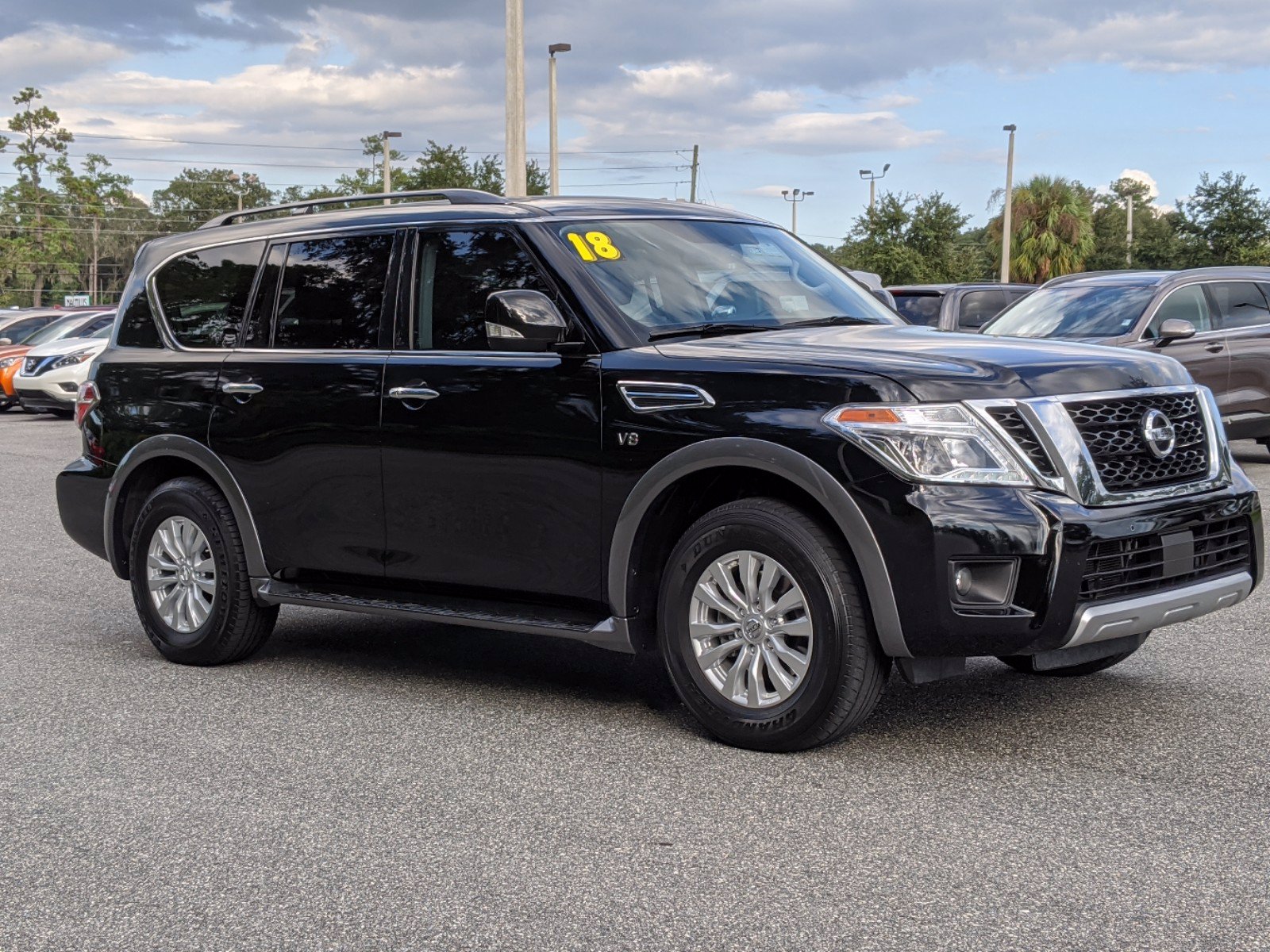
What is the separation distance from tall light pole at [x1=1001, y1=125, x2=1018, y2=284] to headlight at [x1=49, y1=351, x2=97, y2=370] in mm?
28237

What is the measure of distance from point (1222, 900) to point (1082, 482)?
1.41 m

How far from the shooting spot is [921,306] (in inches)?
695

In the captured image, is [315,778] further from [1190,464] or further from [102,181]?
[102,181]

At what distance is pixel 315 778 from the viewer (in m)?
4.96

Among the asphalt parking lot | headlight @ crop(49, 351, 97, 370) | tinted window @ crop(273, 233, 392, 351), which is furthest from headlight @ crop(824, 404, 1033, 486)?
headlight @ crop(49, 351, 97, 370)

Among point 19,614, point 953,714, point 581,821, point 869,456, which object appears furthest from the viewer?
point 19,614

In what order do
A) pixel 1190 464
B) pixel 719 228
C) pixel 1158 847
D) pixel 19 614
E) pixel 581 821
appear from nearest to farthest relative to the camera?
pixel 1158 847, pixel 581 821, pixel 1190 464, pixel 719 228, pixel 19 614

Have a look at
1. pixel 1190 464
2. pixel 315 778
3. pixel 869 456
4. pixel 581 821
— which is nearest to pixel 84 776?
pixel 315 778

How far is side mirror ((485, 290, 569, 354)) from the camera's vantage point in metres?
5.42

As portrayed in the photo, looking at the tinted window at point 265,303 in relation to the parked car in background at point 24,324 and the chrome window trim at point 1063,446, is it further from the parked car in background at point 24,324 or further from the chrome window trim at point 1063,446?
the parked car in background at point 24,324

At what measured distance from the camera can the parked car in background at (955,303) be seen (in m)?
17.3

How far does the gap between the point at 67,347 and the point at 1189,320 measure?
18.4 m

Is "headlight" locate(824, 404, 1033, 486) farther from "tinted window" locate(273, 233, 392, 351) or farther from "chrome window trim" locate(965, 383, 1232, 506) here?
"tinted window" locate(273, 233, 392, 351)

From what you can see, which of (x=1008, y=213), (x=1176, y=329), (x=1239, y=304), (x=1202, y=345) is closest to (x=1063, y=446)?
(x=1176, y=329)
